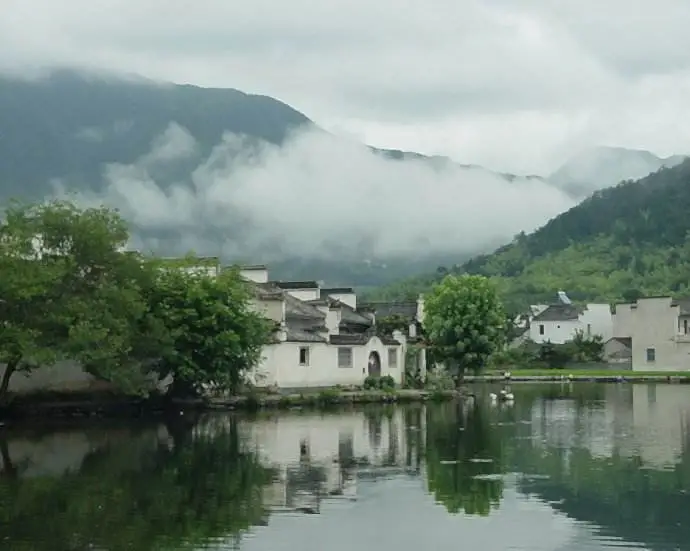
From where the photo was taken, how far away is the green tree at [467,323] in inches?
2440

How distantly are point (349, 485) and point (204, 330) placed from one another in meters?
23.2

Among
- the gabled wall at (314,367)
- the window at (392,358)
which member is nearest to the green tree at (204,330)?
the gabled wall at (314,367)

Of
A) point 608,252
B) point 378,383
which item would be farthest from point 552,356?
point 608,252

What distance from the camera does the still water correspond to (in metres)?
19.9

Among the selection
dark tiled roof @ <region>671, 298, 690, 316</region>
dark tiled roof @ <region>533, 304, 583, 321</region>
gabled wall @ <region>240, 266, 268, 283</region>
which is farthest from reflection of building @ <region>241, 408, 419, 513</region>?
dark tiled roof @ <region>533, 304, 583, 321</region>

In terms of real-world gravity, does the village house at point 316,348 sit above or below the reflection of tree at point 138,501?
above

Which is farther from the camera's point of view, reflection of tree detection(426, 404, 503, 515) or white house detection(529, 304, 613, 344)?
white house detection(529, 304, 613, 344)

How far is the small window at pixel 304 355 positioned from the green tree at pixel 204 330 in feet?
19.5

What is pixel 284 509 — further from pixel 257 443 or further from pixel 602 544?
pixel 257 443

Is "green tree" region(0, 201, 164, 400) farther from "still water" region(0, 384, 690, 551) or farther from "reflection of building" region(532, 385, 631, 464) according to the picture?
"reflection of building" region(532, 385, 631, 464)

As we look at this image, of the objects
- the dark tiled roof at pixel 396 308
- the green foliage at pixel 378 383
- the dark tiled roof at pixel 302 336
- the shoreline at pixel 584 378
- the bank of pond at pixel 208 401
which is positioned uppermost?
the dark tiled roof at pixel 396 308

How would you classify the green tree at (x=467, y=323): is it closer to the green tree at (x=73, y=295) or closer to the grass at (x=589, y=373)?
the green tree at (x=73, y=295)

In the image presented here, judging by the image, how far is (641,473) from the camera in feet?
88.1

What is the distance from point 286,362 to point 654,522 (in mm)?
35087
